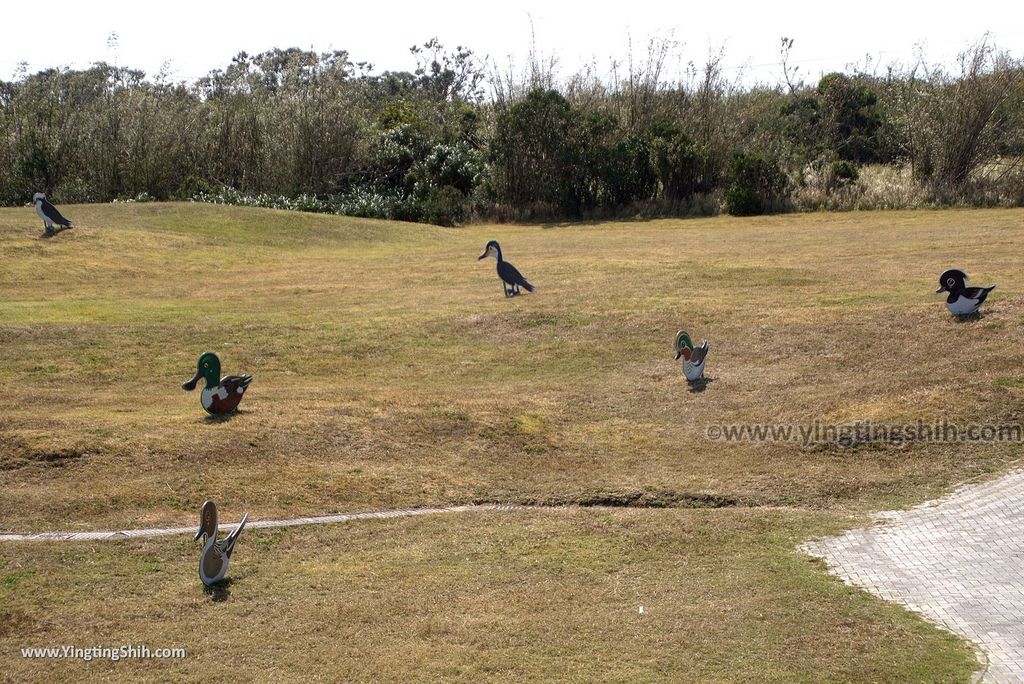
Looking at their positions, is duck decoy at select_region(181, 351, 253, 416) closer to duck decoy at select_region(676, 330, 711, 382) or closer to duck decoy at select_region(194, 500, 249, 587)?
duck decoy at select_region(194, 500, 249, 587)

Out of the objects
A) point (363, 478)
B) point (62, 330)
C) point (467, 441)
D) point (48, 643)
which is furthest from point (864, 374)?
point (62, 330)

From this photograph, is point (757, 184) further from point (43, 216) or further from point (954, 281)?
point (43, 216)

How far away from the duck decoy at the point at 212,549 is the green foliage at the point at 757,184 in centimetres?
2792

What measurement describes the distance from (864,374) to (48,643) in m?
11.3

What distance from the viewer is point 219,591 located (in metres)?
9.25

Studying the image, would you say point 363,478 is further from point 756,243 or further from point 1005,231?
point 1005,231

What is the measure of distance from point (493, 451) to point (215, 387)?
11.6 feet

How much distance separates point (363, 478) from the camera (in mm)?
12617

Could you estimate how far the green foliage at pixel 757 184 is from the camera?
35.0 m

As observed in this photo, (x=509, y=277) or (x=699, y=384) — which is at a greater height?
(x=509, y=277)

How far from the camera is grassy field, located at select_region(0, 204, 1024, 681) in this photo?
8.24 metres

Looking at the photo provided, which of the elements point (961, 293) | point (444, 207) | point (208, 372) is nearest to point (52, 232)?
point (444, 207)

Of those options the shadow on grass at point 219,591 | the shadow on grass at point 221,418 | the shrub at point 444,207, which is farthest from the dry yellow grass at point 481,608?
the shrub at point 444,207

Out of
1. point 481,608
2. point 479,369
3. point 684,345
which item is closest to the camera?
point 481,608
